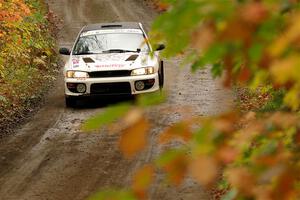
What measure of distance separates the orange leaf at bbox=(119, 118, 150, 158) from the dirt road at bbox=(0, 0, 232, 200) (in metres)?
2.52

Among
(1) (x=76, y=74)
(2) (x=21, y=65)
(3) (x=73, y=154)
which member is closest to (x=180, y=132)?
(3) (x=73, y=154)

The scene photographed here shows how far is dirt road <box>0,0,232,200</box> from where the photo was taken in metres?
7.63

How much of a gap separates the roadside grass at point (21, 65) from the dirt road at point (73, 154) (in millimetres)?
483

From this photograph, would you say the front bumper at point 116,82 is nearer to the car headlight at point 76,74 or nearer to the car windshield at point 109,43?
the car headlight at point 76,74

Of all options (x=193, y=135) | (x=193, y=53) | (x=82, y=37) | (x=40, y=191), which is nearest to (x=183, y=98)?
(x=82, y=37)

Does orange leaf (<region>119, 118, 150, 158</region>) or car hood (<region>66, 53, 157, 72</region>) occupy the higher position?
orange leaf (<region>119, 118, 150, 158</region>)

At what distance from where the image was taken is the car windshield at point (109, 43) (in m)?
13.0

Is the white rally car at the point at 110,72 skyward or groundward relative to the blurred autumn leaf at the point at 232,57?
groundward

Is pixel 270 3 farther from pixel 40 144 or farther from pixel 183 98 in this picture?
pixel 183 98

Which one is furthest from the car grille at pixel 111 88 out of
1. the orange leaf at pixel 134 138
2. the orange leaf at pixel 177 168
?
the orange leaf at pixel 134 138

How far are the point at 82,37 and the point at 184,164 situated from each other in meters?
12.0

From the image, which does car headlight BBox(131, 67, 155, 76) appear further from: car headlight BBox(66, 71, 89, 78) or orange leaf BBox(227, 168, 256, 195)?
orange leaf BBox(227, 168, 256, 195)

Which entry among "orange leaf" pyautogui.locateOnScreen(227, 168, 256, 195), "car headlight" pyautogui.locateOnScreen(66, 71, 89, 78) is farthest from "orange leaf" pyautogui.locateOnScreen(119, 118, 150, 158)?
"car headlight" pyautogui.locateOnScreen(66, 71, 89, 78)

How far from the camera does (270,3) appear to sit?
1707mm
